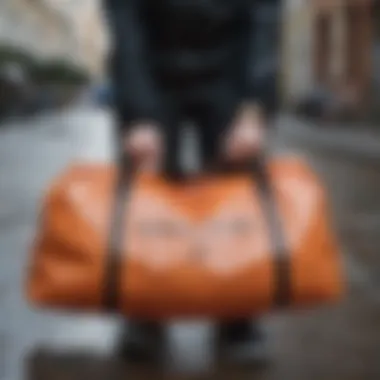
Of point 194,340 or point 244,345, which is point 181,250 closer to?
point 244,345

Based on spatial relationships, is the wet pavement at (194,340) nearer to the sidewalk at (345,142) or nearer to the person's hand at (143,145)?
the person's hand at (143,145)

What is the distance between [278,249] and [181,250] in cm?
28

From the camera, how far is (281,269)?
3.59 m

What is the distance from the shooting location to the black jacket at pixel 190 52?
12.6ft

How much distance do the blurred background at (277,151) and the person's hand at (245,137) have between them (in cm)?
58

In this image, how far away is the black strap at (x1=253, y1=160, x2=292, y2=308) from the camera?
359cm

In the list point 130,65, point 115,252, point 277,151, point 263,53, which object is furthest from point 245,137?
point 277,151

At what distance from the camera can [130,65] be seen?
151 inches

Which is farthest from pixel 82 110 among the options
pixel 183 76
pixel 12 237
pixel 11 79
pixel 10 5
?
pixel 183 76

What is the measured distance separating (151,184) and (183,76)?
45cm

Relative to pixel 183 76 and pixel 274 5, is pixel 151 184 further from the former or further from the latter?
pixel 274 5

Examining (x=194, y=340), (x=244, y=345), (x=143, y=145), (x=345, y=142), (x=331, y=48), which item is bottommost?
(x=244, y=345)

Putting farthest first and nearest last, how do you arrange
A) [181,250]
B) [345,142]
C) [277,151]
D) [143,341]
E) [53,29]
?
[53,29] → [345,142] → [277,151] → [143,341] → [181,250]

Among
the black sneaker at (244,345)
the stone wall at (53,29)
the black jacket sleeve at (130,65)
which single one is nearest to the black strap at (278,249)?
the black jacket sleeve at (130,65)
